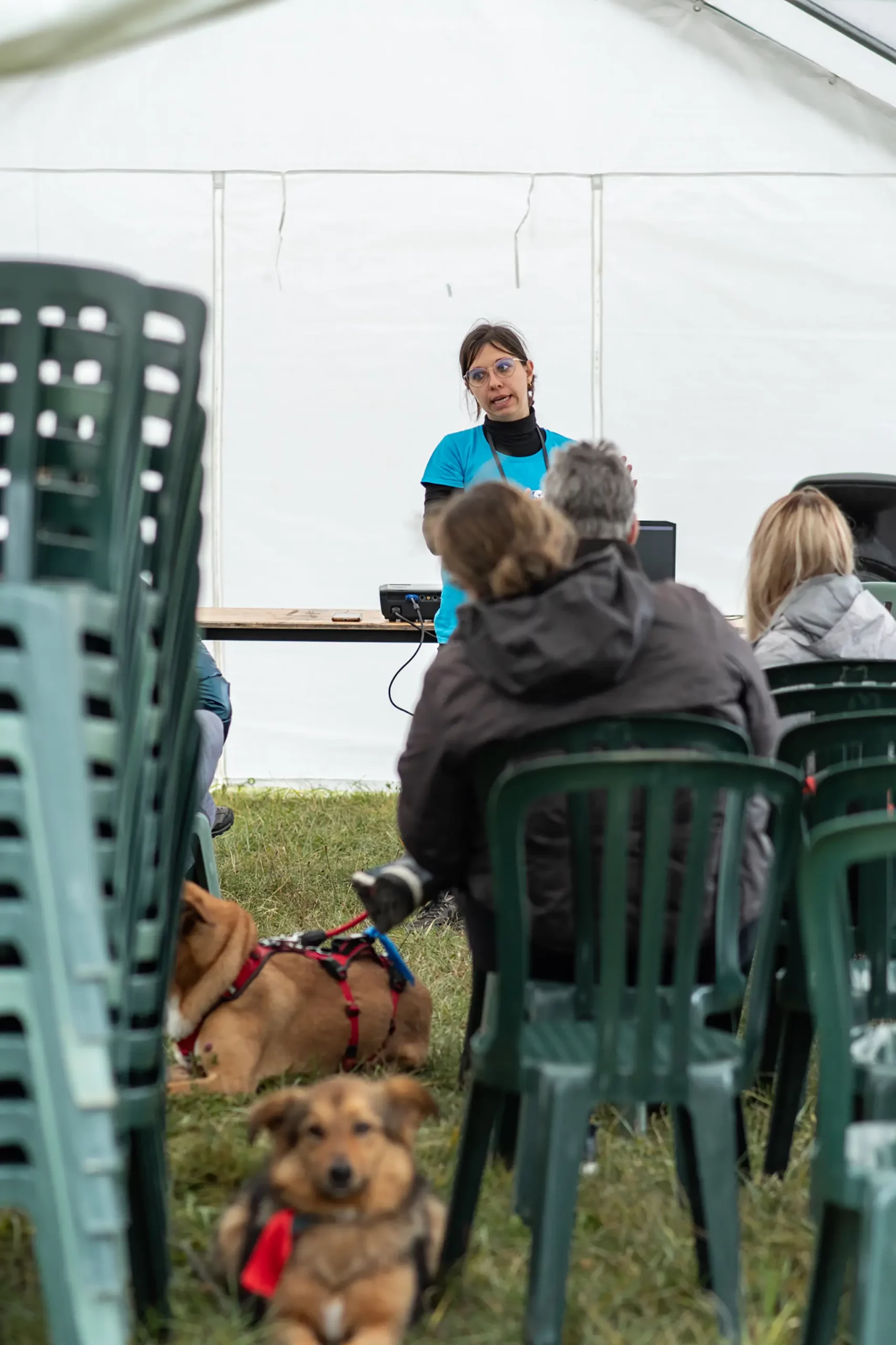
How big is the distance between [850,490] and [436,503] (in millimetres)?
1456

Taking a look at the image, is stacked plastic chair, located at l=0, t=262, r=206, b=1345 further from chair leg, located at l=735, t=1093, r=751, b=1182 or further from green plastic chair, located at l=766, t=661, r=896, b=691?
green plastic chair, located at l=766, t=661, r=896, b=691

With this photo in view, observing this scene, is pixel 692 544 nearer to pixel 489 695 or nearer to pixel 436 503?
pixel 436 503

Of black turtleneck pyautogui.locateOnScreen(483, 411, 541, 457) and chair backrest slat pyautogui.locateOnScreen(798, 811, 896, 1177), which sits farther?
black turtleneck pyautogui.locateOnScreen(483, 411, 541, 457)

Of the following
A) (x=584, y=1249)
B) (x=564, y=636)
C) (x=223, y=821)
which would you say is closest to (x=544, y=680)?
(x=564, y=636)

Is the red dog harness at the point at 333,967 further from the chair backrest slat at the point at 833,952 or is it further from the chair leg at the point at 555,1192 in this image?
the chair backrest slat at the point at 833,952

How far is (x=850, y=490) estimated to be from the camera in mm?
5250

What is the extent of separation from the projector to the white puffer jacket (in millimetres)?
1888

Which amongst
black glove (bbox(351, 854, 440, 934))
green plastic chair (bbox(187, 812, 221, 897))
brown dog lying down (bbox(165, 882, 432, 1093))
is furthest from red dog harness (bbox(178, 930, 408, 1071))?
black glove (bbox(351, 854, 440, 934))

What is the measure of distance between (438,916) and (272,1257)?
331 centimetres

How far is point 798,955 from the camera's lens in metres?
2.90

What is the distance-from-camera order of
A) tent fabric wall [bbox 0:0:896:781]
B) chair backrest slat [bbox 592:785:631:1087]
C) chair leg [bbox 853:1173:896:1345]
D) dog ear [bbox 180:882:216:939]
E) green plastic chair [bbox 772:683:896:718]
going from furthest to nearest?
A: tent fabric wall [bbox 0:0:896:781] < dog ear [bbox 180:882:216:939] < green plastic chair [bbox 772:683:896:718] < chair backrest slat [bbox 592:785:631:1087] < chair leg [bbox 853:1173:896:1345]

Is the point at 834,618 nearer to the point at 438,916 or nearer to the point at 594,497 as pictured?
the point at 594,497

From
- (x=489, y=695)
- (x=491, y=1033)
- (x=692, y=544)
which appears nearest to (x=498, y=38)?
(x=692, y=544)

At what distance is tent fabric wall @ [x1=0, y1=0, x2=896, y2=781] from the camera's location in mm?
7949
